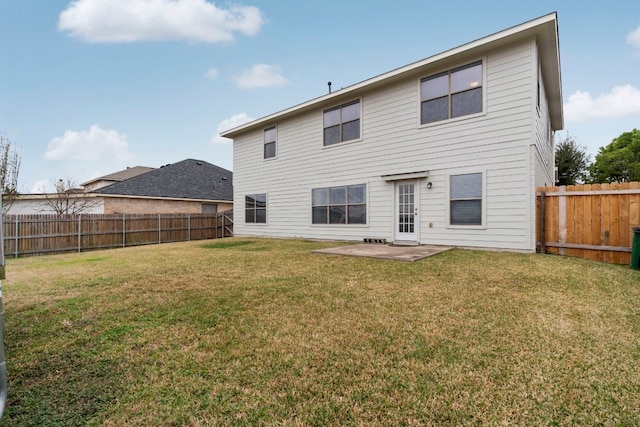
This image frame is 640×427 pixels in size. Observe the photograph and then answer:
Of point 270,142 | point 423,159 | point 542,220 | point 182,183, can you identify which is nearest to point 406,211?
point 423,159

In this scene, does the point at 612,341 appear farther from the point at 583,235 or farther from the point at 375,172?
the point at 375,172

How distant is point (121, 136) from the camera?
21.2m

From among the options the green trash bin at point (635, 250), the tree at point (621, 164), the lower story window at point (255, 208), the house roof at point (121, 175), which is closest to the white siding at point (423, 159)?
the lower story window at point (255, 208)

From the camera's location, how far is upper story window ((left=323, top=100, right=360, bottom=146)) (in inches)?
413

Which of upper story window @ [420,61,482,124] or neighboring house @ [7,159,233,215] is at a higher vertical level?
upper story window @ [420,61,482,124]

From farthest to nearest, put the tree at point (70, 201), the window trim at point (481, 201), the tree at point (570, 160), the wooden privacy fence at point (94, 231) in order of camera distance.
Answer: the tree at point (570, 160) → the tree at point (70, 201) → the wooden privacy fence at point (94, 231) → the window trim at point (481, 201)

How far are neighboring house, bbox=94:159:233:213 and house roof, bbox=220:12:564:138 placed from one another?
10.7m

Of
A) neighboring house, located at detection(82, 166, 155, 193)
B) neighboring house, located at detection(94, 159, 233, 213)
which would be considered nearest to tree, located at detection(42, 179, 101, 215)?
neighboring house, located at detection(94, 159, 233, 213)

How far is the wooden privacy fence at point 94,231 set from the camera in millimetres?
10680

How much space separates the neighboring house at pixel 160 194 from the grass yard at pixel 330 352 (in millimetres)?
14324

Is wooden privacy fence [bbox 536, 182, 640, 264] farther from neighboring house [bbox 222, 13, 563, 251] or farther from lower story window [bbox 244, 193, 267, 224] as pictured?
lower story window [bbox 244, 193, 267, 224]

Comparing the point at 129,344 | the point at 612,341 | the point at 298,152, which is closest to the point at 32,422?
the point at 129,344

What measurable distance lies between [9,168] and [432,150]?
16.8 m

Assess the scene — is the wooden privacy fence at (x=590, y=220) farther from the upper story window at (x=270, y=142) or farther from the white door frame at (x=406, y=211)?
the upper story window at (x=270, y=142)
